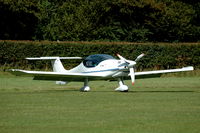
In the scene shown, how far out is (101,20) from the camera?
6034cm

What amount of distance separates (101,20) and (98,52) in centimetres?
1423

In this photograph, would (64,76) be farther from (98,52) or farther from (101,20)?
(101,20)

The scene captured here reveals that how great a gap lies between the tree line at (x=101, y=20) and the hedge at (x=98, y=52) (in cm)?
1078

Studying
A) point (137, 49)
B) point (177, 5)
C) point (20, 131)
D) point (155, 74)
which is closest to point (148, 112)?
point (20, 131)

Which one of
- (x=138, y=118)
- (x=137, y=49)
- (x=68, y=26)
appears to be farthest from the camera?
(x=68, y=26)

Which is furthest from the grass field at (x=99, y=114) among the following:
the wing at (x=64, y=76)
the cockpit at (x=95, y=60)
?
the cockpit at (x=95, y=60)

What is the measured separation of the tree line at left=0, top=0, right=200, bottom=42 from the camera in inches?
2272

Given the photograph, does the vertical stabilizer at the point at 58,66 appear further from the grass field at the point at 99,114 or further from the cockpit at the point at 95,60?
the grass field at the point at 99,114

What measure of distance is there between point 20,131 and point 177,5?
4793 cm

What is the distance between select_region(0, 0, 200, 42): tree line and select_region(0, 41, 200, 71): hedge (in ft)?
35.4

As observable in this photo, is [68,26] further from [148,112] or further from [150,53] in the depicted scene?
[148,112]

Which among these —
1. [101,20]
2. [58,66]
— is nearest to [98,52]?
[101,20]

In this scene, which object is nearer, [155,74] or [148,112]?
[148,112]

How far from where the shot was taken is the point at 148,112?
712 inches
